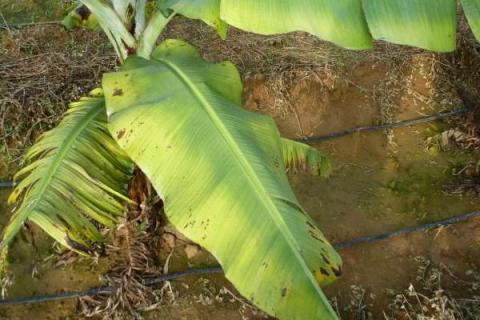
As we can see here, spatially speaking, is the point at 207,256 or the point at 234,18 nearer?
the point at 234,18

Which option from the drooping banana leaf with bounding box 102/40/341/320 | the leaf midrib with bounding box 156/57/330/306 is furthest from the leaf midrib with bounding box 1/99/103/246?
the leaf midrib with bounding box 156/57/330/306

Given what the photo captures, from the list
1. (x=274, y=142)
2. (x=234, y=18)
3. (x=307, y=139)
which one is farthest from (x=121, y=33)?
(x=307, y=139)

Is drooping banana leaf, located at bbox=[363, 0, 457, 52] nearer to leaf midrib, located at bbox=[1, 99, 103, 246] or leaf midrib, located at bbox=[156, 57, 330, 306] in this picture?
leaf midrib, located at bbox=[156, 57, 330, 306]

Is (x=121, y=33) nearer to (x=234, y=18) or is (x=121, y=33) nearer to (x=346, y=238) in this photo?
(x=234, y=18)

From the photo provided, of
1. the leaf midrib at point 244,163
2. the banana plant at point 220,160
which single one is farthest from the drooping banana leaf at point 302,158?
the leaf midrib at point 244,163

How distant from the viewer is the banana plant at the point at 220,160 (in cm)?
117

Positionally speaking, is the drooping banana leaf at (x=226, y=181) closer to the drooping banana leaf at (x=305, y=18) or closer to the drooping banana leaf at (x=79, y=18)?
the drooping banana leaf at (x=305, y=18)

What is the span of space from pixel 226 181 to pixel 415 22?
0.69 meters

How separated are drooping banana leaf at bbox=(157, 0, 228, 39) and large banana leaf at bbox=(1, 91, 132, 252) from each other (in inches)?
19.4

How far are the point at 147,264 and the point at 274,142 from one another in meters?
1.07

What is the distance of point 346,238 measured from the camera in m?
2.49

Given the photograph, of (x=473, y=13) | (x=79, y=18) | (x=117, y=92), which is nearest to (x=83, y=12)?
(x=79, y=18)

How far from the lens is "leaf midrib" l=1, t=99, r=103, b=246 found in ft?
4.08

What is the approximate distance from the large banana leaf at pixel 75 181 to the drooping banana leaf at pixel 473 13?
44.8 inches
